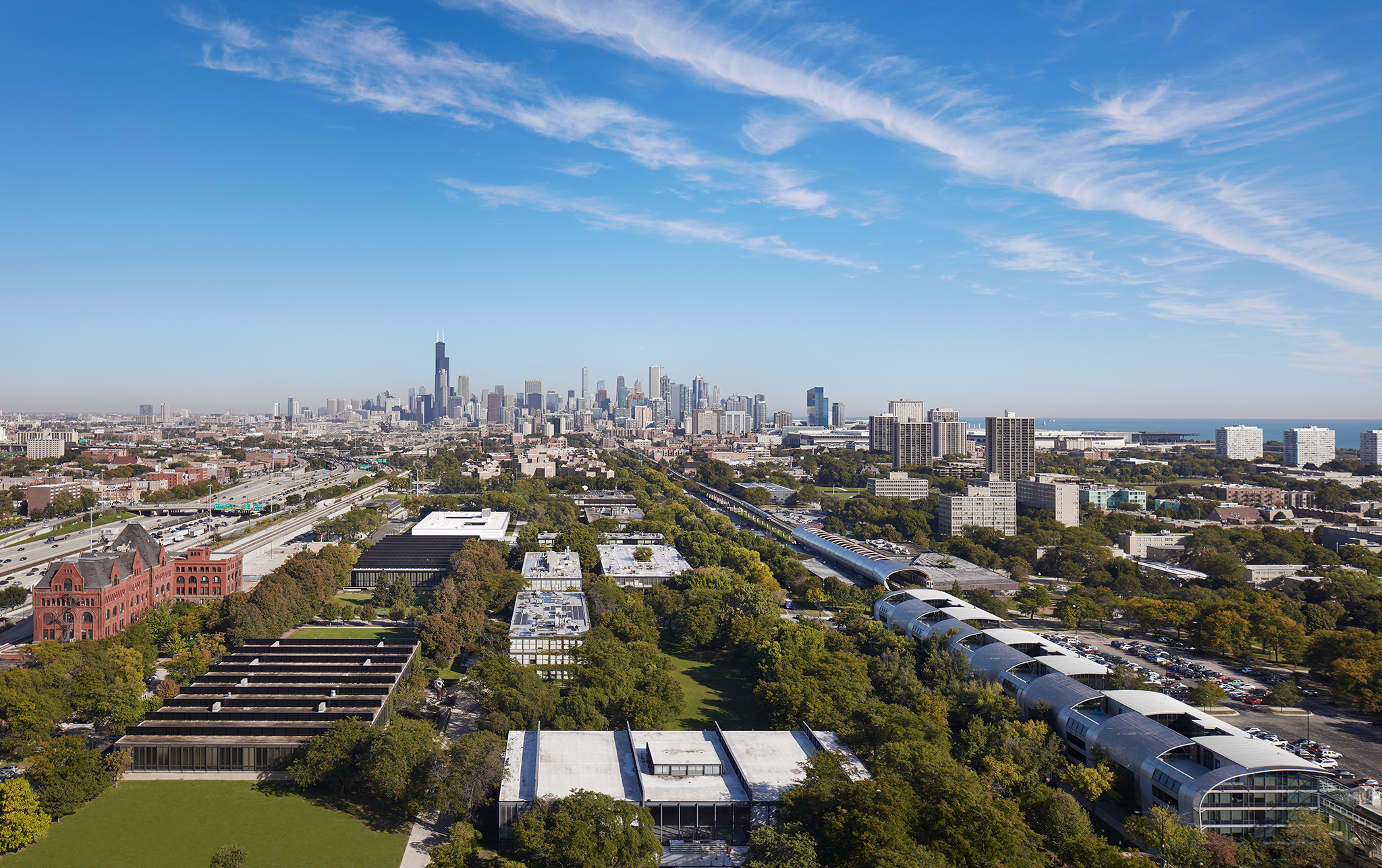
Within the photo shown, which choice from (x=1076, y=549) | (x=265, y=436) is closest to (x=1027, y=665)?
(x=1076, y=549)

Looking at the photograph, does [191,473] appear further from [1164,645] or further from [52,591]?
[1164,645]

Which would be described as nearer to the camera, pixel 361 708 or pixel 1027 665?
pixel 361 708

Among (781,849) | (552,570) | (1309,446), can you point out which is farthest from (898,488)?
Answer: (781,849)

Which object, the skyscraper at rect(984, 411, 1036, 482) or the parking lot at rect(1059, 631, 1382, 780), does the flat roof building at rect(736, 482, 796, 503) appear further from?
the parking lot at rect(1059, 631, 1382, 780)

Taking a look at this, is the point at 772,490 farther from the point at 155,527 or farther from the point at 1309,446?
the point at 1309,446

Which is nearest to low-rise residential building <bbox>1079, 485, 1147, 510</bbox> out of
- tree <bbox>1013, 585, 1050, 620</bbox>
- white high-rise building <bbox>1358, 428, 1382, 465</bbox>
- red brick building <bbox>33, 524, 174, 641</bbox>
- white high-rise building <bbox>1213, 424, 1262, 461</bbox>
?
tree <bbox>1013, 585, 1050, 620</bbox>

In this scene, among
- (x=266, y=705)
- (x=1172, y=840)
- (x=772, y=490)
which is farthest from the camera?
(x=772, y=490)
